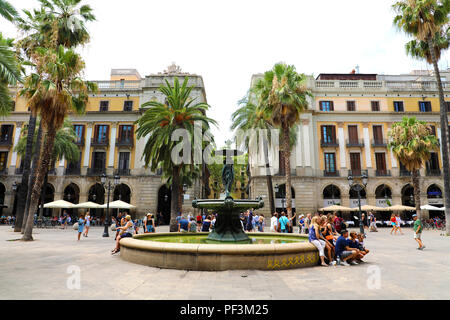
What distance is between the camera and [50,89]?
13516 millimetres

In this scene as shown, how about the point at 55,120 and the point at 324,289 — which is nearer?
the point at 324,289

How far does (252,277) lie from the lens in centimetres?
607

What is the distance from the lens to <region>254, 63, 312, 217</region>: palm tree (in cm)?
2053

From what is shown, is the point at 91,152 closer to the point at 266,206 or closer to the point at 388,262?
the point at 266,206

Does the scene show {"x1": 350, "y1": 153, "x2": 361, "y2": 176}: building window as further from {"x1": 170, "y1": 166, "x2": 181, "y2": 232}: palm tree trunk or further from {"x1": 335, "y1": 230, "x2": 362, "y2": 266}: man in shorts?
{"x1": 335, "y1": 230, "x2": 362, "y2": 266}: man in shorts

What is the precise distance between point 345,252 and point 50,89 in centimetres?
1483

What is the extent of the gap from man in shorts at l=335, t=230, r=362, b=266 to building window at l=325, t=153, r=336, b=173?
92.9ft

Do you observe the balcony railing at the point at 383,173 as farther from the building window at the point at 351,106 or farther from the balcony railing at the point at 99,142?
the balcony railing at the point at 99,142

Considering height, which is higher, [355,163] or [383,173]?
[355,163]

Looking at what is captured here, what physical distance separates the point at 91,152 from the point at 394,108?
40.4m

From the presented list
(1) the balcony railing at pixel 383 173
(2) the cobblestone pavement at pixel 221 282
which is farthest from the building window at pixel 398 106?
(2) the cobblestone pavement at pixel 221 282

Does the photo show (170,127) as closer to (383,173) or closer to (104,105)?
(104,105)

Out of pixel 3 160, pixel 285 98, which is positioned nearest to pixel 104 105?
pixel 3 160
